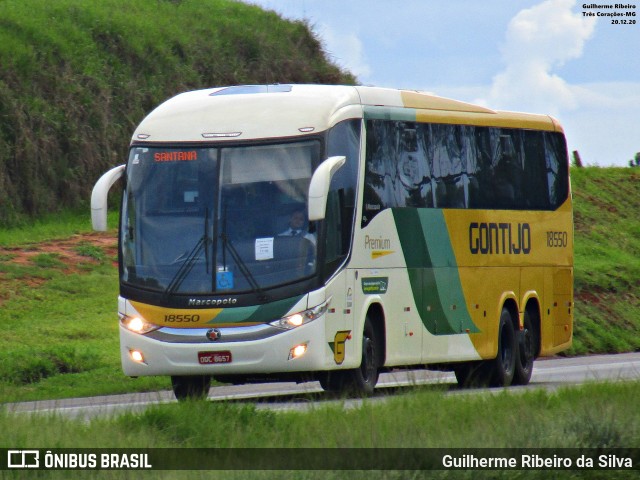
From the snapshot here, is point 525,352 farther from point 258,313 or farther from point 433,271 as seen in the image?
point 258,313

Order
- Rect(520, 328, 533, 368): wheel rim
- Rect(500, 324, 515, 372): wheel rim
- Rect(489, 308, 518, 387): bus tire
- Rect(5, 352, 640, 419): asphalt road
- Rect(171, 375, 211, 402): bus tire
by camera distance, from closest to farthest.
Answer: Rect(5, 352, 640, 419): asphalt road < Rect(171, 375, 211, 402): bus tire < Rect(489, 308, 518, 387): bus tire < Rect(500, 324, 515, 372): wheel rim < Rect(520, 328, 533, 368): wheel rim

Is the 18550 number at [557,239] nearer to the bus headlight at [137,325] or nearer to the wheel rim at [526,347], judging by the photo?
the wheel rim at [526,347]

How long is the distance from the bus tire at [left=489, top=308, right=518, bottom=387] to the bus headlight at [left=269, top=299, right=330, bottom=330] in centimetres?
555

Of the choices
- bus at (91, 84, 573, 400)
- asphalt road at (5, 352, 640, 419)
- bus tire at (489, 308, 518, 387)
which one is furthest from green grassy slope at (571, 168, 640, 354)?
bus at (91, 84, 573, 400)

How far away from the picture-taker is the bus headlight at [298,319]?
54.5 feet

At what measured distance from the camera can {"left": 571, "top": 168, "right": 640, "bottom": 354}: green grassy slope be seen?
3494 centimetres

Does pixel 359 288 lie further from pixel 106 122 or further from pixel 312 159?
pixel 106 122

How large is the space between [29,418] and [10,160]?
26.3m

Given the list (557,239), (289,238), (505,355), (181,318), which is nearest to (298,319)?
(289,238)

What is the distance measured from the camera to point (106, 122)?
40.0m

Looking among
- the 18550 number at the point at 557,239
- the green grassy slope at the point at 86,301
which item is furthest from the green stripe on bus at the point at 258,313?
the 18550 number at the point at 557,239

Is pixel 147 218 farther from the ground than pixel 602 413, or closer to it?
farther from the ground

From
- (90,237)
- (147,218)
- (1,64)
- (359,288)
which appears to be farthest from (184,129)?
(1,64)

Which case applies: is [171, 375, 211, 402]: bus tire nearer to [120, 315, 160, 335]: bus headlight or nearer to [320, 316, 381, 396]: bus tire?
[120, 315, 160, 335]: bus headlight
